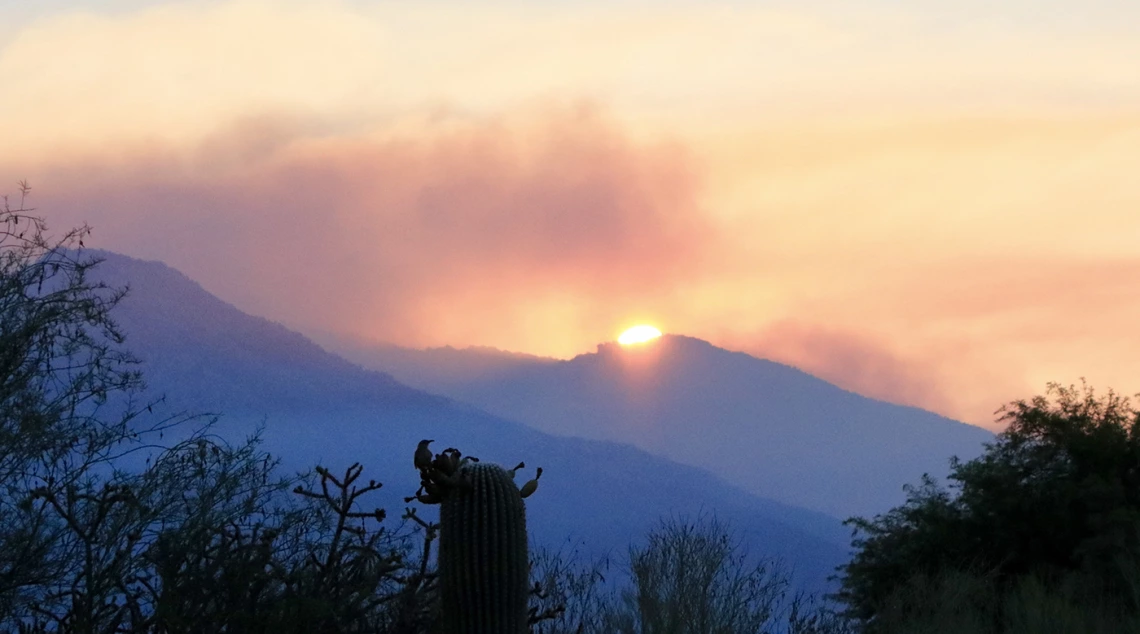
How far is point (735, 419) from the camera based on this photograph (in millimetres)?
155750

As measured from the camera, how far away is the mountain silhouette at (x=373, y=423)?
4446 inches

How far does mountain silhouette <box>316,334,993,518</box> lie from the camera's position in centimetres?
14188

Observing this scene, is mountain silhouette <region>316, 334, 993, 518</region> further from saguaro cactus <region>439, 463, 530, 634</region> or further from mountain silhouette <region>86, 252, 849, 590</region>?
saguaro cactus <region>439, 463, 530, 634</region>

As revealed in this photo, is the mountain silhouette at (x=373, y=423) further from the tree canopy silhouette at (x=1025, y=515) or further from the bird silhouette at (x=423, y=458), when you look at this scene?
the bird silhouette at (x=423, y=458)

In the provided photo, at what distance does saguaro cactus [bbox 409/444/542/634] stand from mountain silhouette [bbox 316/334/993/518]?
128m

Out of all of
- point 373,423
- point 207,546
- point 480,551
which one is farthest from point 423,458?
point 373,423

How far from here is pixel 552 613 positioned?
707cm

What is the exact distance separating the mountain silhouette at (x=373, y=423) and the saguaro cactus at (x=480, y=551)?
329 feet

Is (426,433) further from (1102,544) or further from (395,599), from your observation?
(395,599)

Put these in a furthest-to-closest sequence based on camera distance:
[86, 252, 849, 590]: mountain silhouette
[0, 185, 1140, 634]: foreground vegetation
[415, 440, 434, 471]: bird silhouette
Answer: [86, 252, 849, 590]: mountain silhouette < [415, 440, 434, 471]: bird silhouette < [0, 185, 1140, 634]: foreground vegetation

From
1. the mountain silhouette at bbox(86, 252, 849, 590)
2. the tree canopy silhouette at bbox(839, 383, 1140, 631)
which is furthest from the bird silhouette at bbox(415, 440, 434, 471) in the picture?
the mountain silhouette at bbox(86, 252, 849, 590)

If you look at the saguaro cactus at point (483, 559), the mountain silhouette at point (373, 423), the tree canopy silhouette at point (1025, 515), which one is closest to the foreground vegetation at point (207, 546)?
the saguaro cactus at point (483, 559)

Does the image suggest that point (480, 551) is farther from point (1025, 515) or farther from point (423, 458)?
point (1025, 515)

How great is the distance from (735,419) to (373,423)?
53.5 m
